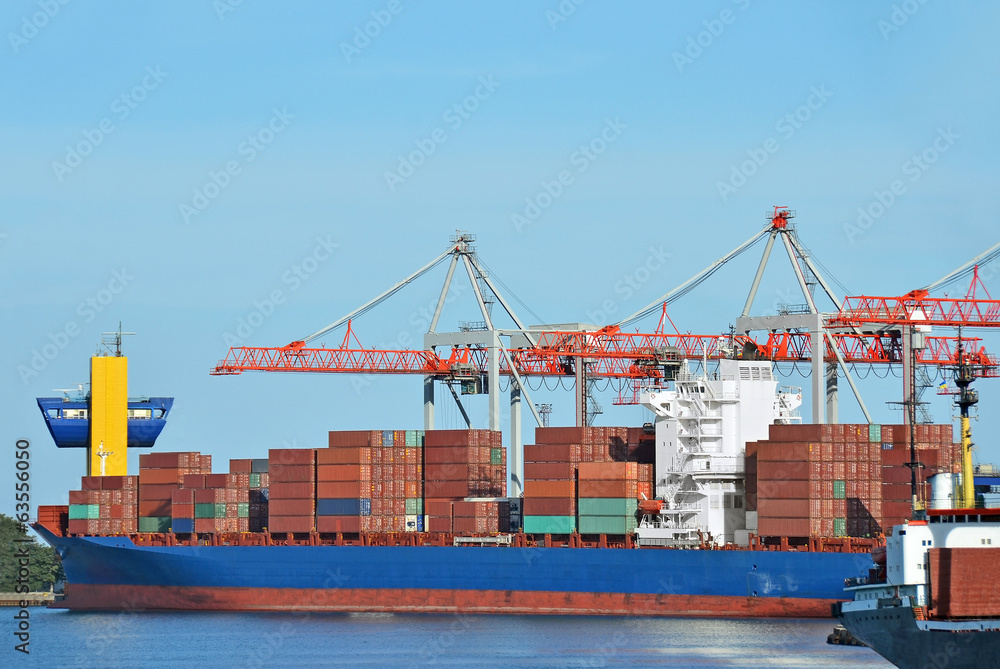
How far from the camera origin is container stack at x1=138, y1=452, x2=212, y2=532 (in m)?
75.9

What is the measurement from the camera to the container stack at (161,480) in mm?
75938

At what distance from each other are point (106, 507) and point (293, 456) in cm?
1225

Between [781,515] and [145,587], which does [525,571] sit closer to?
[781,515]

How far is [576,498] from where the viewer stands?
66.0 m

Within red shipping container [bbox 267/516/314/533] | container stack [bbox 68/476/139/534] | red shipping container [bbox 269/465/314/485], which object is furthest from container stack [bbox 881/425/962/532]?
container stack [bbox 68/476/139/534]

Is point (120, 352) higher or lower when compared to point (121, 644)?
higher

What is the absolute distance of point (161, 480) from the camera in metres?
76.6

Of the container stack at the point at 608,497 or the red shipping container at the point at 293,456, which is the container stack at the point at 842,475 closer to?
the container stack at the point at 608,497

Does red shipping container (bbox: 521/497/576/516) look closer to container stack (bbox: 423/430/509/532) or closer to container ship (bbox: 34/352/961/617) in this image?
container ship (bbox: 34/352/961/617)

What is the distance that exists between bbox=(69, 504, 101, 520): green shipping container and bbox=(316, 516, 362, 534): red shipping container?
13.2 m

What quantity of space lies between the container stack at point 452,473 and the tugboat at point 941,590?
26.0 meters

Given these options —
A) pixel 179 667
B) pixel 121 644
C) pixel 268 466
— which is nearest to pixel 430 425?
pixel 268 466

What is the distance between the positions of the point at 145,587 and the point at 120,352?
567 inches

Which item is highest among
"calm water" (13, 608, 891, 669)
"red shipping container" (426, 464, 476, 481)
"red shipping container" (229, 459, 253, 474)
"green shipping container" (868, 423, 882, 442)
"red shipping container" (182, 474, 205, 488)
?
"green shipping container" (868, 423, 882, 442)
